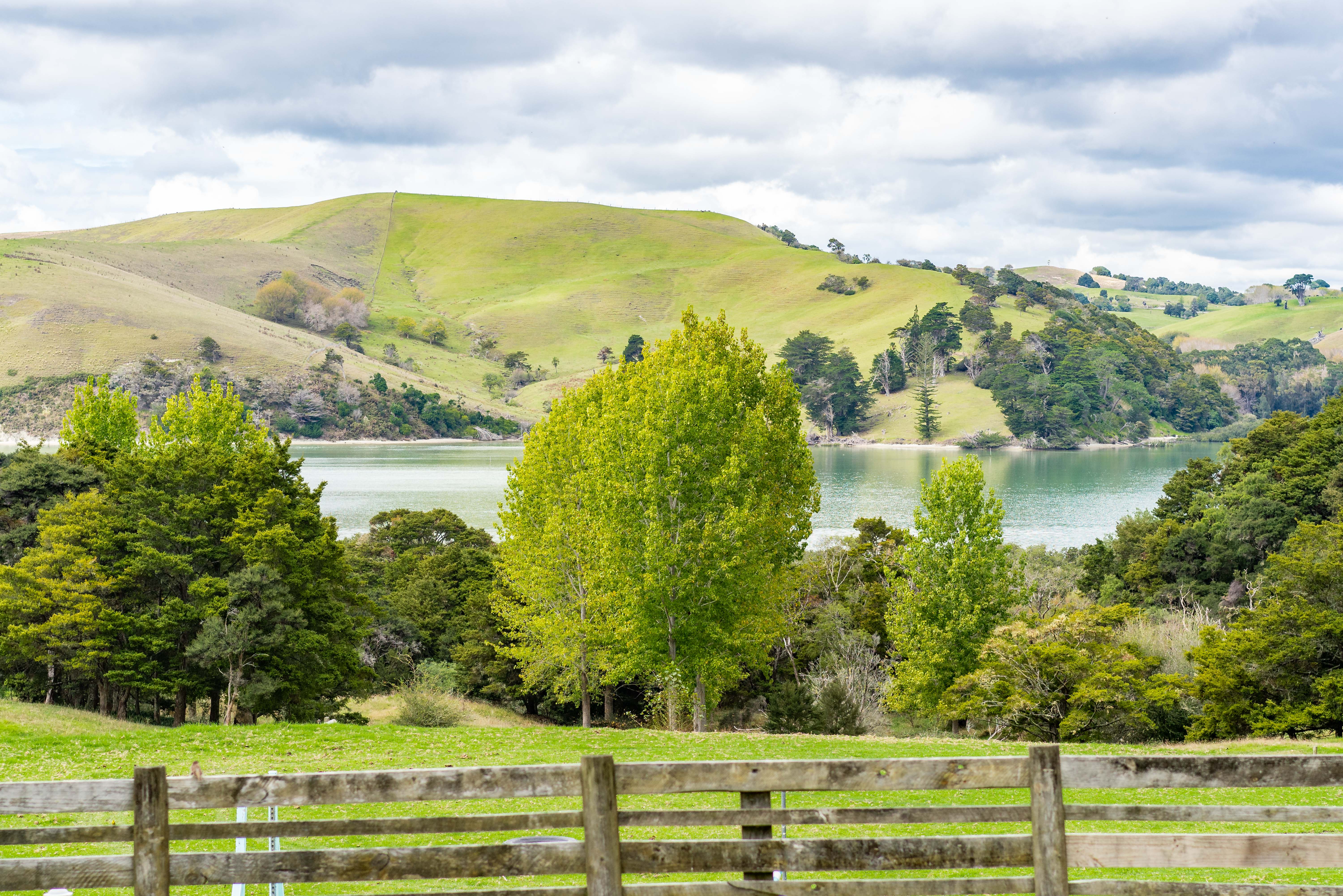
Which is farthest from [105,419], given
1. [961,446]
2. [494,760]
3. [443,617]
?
[961,446]

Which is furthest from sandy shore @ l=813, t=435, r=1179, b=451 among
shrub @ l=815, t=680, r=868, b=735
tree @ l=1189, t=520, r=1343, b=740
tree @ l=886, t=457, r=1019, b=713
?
tree @ l=1189, t=520, r=1343, b=740

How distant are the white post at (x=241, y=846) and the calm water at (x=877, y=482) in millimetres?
51641

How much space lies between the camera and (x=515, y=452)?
182875 mm

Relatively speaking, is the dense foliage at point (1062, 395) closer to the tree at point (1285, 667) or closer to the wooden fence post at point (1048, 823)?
the tree at point (1285, 667)

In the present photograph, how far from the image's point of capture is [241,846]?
25.2ft

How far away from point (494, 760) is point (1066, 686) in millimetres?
19240

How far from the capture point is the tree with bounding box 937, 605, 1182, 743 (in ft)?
94.6

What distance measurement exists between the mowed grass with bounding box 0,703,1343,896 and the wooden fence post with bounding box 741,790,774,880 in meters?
0.94

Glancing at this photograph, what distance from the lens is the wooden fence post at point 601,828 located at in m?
5.83

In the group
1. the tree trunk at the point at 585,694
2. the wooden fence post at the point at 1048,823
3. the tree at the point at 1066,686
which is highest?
the wooden fence post at the point at 1048,823

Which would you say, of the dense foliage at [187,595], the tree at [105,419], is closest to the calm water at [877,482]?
the tree at [105,419]

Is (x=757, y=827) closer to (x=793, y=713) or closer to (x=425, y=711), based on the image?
(x=793, y=713)

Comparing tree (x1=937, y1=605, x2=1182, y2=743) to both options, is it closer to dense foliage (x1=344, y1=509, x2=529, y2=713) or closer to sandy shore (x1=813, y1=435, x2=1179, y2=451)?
dense foliage (x1=344, y1=509, x2=529, y2=713)

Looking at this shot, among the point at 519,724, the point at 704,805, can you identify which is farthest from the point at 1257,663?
the point at 519,724
